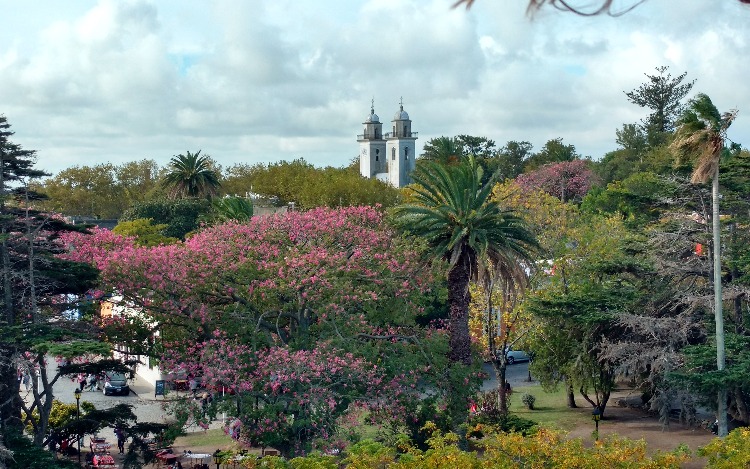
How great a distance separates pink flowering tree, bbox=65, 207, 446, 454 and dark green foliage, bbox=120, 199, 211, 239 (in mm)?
41912

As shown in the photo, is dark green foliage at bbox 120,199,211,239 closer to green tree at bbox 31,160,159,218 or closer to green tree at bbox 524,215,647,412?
green tree at bbox 31,160,159,218

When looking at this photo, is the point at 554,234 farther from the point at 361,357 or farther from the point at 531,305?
the point at 361,357

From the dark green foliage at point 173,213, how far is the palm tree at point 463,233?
42.9 m

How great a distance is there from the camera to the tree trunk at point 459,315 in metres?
26.0

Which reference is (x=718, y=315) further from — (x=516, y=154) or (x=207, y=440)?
(x=516, y=154)

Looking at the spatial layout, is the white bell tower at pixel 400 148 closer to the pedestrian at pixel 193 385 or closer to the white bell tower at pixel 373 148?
the white bell tower at pixel 373 148

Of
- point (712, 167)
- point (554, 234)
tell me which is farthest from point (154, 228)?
point (712, 167)

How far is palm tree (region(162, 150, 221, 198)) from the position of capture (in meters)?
74.8

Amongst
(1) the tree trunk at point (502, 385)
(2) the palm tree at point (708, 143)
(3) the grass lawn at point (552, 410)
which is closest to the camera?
(2) the palm tree at point (708, 143)

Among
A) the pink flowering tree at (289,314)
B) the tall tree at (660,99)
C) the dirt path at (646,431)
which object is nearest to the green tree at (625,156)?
the tall tree at (660,99)

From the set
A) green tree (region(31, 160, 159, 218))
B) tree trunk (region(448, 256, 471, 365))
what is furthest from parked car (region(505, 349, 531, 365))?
green tree (region(31, 160, 159, 218))

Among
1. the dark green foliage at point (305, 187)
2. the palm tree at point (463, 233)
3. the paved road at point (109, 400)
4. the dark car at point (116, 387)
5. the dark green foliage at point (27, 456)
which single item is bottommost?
the paved road at point (109, 400)

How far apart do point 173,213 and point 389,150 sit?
67.2 m

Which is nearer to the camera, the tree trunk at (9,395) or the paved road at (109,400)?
the tree trunk at (9,395)
